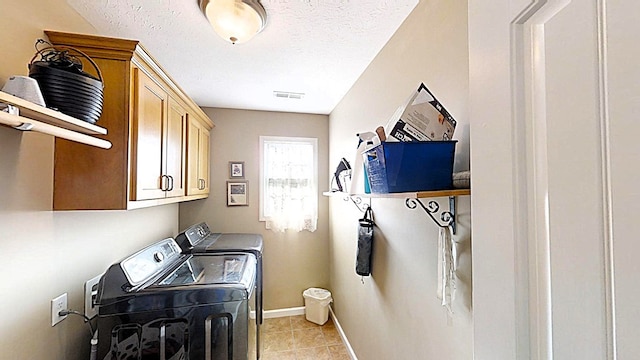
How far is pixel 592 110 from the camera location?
1.25 feet

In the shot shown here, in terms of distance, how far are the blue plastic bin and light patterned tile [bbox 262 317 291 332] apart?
2670 millimetres

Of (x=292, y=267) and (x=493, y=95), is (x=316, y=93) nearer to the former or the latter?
(x=292, y=267)

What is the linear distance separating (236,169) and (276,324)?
1780 mm

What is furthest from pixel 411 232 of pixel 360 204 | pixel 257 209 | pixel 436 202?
pixel 257 209

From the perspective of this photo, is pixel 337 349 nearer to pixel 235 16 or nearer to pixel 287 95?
pixel 287 95

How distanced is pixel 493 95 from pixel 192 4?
1570mm

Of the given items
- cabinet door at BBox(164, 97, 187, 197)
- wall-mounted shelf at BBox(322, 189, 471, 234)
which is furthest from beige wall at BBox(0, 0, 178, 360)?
wall-mounted shelf at BBox(322, 189, 471, 234)

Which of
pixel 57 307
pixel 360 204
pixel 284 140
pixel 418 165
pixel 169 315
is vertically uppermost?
pixel 284 140

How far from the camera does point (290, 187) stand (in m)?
3.51

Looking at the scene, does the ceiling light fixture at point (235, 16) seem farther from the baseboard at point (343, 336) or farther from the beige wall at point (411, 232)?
the baseboard at point (343, 336)

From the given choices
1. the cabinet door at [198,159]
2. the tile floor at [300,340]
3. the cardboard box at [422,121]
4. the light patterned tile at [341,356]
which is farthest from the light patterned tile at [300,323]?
the cardboard box at [422,121]

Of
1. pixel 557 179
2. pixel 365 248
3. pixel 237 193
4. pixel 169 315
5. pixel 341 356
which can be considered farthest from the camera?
pixel 237 193

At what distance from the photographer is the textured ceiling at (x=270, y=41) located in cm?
157

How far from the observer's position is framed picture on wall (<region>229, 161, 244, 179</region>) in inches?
135
